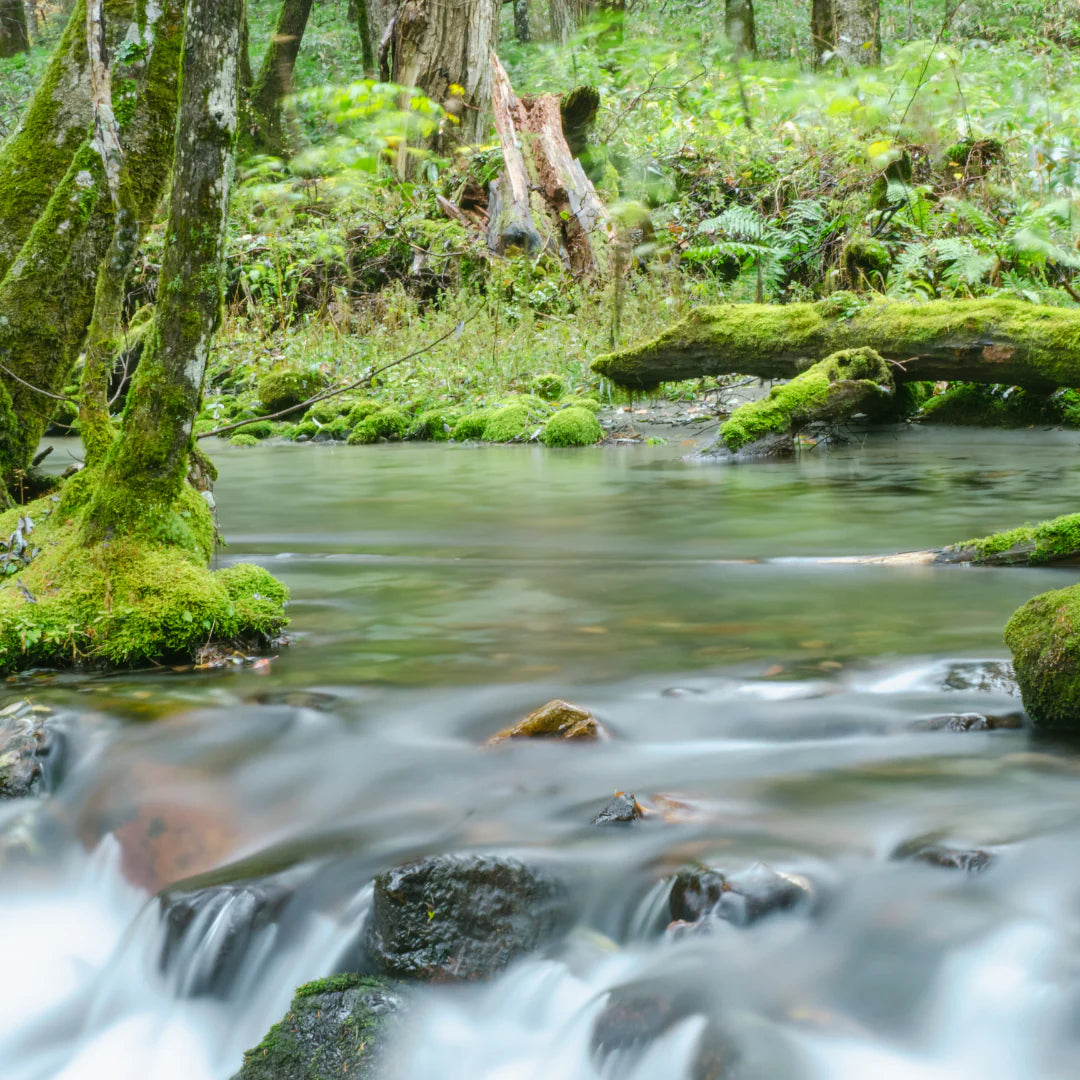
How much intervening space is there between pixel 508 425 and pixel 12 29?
94.3 ft

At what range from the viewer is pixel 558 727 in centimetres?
341

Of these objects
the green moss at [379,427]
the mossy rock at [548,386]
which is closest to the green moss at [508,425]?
the mossy rock at [548,386]

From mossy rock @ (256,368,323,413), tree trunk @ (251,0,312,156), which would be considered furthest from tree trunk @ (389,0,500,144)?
mossy rock @ (256,368,323,413)

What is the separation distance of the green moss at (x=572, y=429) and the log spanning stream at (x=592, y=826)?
6973mm

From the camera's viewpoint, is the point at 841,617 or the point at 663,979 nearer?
the point at 663,979

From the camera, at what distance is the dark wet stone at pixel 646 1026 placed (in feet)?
6.94

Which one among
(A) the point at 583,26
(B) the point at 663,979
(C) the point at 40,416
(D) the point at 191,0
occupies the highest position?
(A) the point at 583,26

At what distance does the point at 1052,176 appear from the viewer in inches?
474

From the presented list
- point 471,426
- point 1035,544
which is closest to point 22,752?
point 1035,544

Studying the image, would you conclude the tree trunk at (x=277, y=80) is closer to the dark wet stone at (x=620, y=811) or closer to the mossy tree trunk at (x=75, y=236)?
the mossy tree trunk at (x=75, y=236)

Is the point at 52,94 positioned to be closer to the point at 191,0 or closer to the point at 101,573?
the point at 191,0

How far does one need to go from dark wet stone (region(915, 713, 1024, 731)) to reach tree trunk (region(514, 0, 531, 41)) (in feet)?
110

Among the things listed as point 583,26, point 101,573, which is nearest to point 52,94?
point 101,573

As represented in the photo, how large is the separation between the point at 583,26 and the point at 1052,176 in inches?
477
